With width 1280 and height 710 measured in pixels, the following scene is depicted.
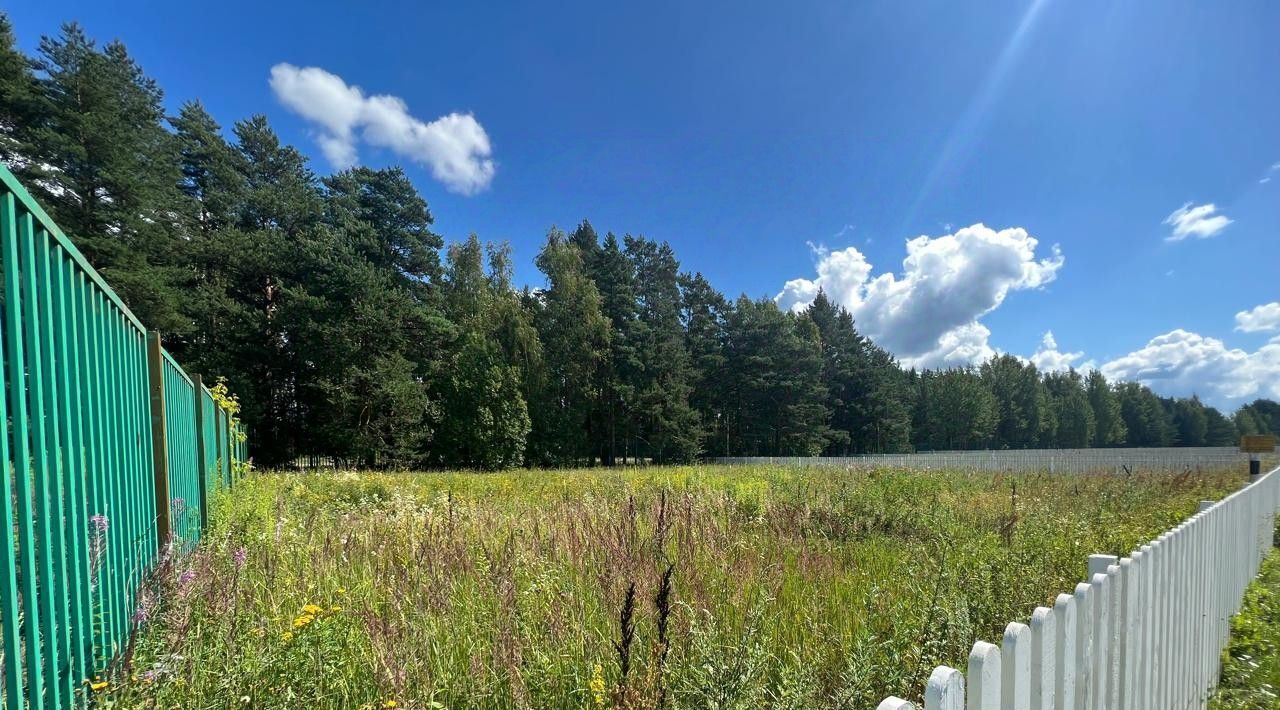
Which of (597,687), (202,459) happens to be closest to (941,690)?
(597,687)

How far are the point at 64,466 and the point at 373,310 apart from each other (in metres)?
22.0

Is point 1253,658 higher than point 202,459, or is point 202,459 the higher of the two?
point 202,459

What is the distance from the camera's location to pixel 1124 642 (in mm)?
1596

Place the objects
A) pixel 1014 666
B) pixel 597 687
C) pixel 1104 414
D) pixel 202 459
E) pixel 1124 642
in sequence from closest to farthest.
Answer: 1. pixel 1014 666
2. pixel 1124 642
3. pixel 597 687
4. pixel 202 459
5. pixel 1104 414

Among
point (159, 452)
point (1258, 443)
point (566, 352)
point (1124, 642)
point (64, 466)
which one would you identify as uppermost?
point (566, 352)

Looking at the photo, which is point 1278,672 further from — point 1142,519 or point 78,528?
point 78,528

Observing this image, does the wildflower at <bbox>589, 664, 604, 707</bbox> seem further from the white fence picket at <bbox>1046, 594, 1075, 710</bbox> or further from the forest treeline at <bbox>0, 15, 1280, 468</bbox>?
the forest treeline at <bbox>0, 15, 1280, 468</bbox>

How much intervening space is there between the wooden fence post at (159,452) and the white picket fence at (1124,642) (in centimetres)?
324

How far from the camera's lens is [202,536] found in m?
3.75

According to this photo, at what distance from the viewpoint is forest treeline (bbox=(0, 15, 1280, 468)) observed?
16.0 meters

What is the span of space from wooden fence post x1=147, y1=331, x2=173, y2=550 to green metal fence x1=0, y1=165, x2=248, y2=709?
6 cm

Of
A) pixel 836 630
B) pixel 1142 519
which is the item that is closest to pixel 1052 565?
pixel 836 630

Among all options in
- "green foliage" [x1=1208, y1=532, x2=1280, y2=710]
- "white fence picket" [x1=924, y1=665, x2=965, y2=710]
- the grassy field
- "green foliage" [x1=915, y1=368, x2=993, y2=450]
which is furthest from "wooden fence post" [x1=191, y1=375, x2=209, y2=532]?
"green foliage" [x1=915, y1=368, x2=993, y2=450]

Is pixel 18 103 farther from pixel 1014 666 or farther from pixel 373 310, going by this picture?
pixel 1014 666
